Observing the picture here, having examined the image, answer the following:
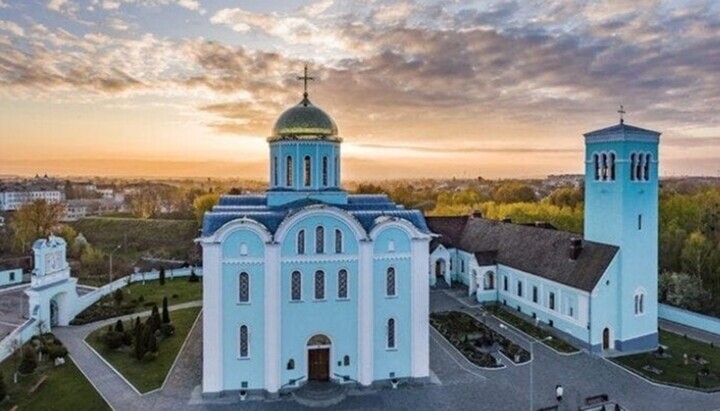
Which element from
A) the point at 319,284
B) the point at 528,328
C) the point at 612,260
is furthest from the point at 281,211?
the point at 612,260

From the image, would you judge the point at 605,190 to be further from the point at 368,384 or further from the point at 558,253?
the point at 368,384

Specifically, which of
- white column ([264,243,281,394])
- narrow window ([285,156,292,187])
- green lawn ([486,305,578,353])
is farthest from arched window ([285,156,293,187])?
green lawn ([486,305,578,353])

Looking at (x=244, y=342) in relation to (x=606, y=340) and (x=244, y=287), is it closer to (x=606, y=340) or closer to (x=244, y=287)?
(x=244, y=287)

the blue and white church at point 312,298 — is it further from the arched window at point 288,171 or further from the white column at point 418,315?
the arched window at point 288,171

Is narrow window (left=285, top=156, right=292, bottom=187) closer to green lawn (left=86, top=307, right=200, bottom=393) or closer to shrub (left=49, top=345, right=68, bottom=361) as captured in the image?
green lawn (left=86, top=307, right=200, bottom=393)

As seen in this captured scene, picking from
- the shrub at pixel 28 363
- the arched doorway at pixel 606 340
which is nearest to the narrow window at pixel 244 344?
the shrub at pixel 28 363

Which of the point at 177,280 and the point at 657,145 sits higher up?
the point at 657,145

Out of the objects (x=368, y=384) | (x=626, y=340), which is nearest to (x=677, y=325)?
(x=626, y=340)
